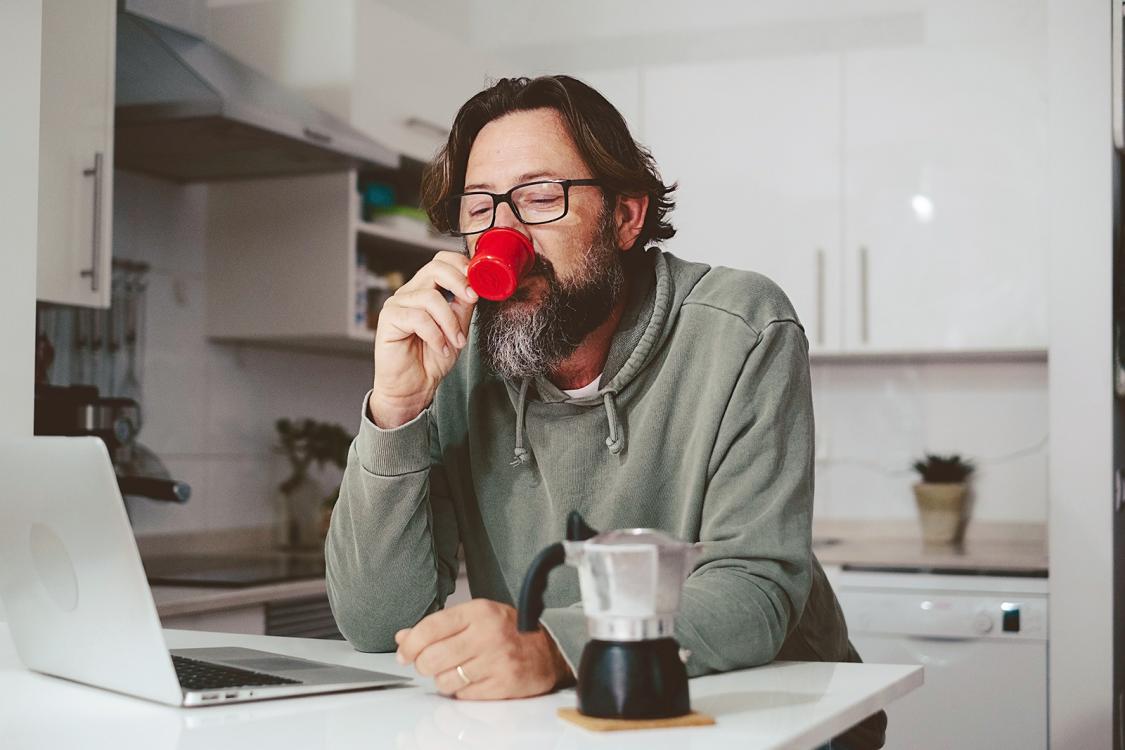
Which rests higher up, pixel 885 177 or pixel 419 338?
pixel 885 177

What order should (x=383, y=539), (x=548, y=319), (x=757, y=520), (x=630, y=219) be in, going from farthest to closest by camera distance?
(x=630, y=219)
(x=548, y=319)
(x=383, y=539)
(x=757, y=520)

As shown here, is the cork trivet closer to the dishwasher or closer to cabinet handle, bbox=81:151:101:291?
cabinet handle, bbox=81:151:101:291

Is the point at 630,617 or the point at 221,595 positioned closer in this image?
the point at 630,617

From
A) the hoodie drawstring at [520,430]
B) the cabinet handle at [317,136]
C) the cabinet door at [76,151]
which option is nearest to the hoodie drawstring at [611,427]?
the hoodie drawstring at [520,430]

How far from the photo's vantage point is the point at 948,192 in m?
3.33

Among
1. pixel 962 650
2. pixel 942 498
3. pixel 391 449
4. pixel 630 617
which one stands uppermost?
pixel 391 449

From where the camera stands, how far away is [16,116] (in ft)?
5.95

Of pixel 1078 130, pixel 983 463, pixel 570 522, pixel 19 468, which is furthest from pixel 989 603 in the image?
pixel 19 468

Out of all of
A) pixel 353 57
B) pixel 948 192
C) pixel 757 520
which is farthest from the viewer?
pixel 948 192

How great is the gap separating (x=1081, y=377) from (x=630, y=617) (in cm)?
207

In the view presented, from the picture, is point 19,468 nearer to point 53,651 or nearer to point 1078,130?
point 53,651

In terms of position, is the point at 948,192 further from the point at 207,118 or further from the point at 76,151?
the point at 76,151

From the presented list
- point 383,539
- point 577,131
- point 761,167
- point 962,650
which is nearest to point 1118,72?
point 761,167

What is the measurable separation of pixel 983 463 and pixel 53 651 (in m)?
2.89
